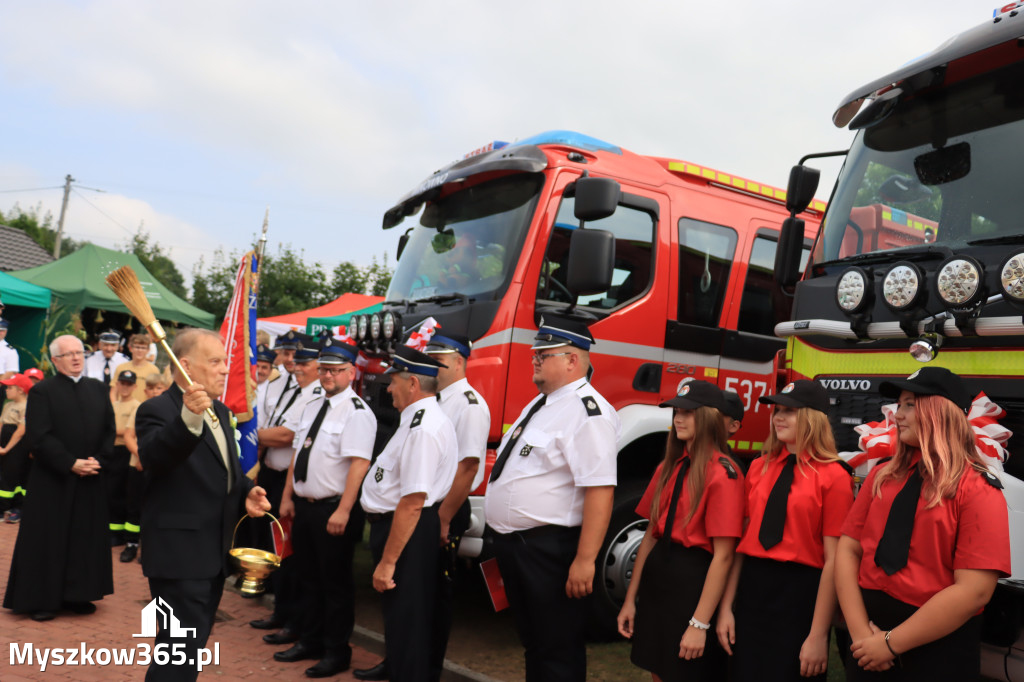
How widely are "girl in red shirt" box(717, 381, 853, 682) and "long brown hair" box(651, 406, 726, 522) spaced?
27 centimetres

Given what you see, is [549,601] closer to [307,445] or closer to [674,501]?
[674,501]

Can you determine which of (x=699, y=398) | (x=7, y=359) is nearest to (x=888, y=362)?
(x=699, y=398)

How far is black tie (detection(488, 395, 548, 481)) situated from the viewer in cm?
400

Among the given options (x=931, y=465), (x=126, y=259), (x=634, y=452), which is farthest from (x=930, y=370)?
(x=126, y=259)

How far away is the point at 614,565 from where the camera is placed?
17.1ft

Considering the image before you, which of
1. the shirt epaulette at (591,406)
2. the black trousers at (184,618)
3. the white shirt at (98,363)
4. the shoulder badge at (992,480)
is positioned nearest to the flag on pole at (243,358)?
the black trousers at (184,618)

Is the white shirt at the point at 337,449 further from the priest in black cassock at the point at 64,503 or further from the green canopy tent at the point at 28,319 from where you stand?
the green canopy tent at the point at 28,319

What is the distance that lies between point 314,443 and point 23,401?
584 centimetres

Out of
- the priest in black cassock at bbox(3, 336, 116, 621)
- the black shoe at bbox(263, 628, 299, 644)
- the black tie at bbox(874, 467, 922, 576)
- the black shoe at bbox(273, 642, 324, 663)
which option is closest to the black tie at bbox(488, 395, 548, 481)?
the black tie at bbox(874, 467, 922, 576)

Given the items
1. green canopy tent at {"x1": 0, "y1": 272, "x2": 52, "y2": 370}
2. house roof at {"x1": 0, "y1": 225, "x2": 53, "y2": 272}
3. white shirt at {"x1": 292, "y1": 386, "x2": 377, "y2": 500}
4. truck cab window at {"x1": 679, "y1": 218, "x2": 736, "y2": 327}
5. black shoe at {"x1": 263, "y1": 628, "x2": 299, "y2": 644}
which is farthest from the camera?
→ house roof at {"x1": 0, "y1": 225, "x2": 53, "y2": 272}

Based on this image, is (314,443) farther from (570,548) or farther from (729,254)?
(729,254)

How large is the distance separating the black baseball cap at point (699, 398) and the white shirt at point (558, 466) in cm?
34

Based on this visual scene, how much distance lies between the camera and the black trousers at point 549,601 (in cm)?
377

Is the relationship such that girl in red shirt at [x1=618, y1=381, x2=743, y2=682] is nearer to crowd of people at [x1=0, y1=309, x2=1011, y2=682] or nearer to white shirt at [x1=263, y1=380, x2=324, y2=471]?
crowd of people at [x1=0, y1=309, x2=1011, y2=682]
